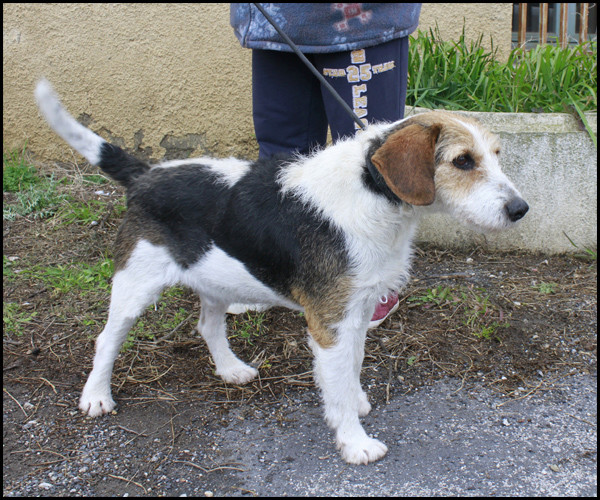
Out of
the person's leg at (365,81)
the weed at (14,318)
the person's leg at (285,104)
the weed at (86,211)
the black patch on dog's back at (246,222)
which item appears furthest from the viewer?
the weed at (86,211)

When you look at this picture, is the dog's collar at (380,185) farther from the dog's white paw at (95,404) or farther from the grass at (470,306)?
the dog's white paw at (95,404)

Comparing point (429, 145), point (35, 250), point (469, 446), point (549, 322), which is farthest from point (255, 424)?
point (35, 250)

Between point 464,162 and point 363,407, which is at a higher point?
point 464,162

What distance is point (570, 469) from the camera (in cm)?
257

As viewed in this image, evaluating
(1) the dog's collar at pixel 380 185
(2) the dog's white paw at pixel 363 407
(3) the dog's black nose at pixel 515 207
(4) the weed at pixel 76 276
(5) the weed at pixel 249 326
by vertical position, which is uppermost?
(1) the dog's collar at pixel 380 185

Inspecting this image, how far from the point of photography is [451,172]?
8.09ft

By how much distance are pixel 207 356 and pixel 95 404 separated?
28.9 inches

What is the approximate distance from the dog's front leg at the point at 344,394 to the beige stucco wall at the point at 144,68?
3631 mm

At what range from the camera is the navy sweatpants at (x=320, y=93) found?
312 cm

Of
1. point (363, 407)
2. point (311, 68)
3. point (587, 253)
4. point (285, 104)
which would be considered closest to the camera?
point (311, 68)

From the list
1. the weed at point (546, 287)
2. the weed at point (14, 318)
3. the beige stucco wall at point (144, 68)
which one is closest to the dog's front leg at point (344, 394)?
the weed at point (546, 287)

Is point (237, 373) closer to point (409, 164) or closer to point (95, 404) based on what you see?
point (95, 404)

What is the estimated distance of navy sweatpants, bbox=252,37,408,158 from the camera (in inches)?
123

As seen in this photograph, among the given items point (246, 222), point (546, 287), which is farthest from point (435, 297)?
point (246, 222)
